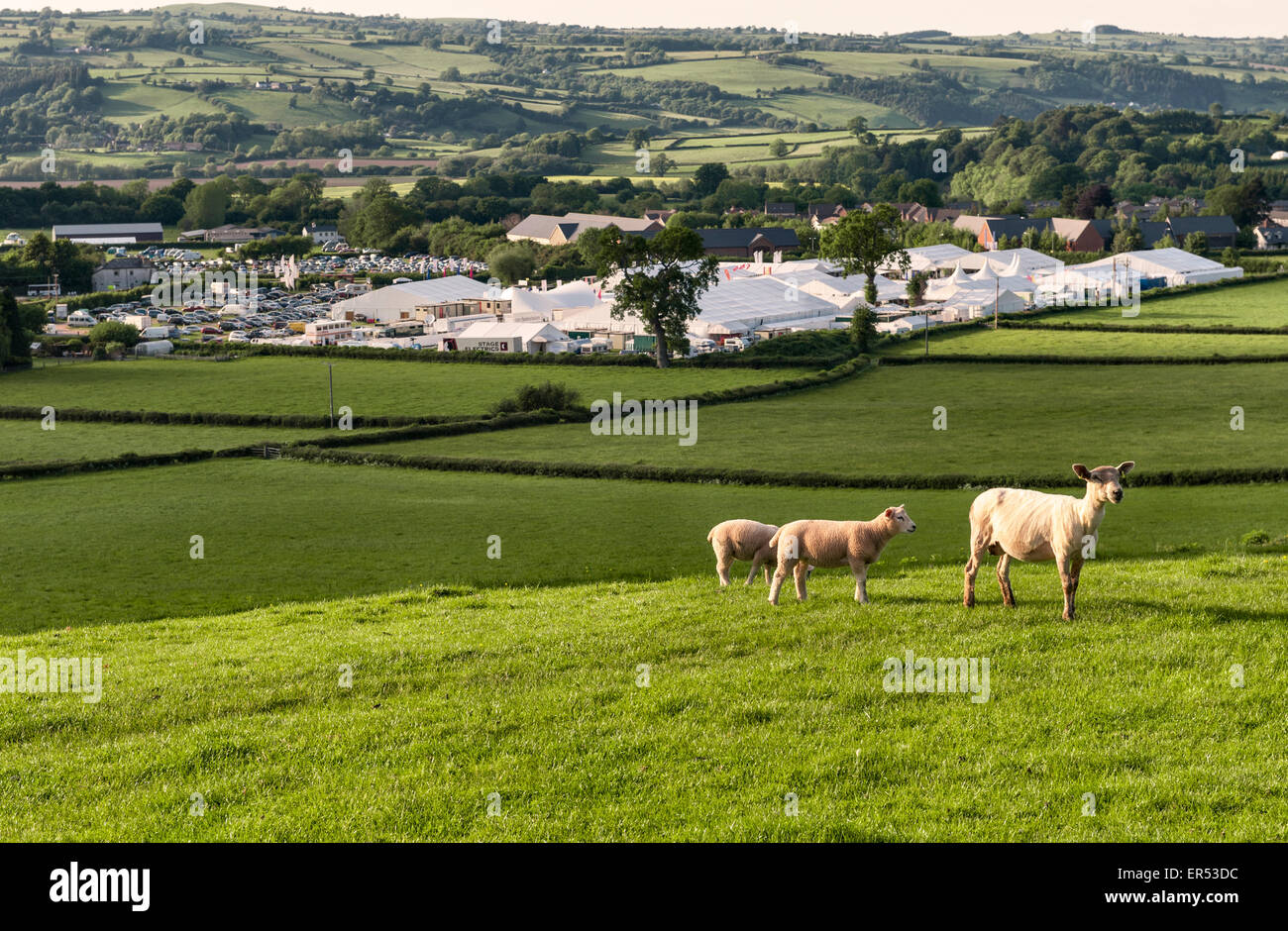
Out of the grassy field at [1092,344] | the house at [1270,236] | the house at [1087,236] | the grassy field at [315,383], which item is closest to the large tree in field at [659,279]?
the grassy field at [315,383]

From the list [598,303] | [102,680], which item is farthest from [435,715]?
[598,303]

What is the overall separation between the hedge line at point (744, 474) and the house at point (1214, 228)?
417ft

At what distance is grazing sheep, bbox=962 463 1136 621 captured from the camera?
18578mm

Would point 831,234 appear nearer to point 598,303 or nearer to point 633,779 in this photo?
point 598,303

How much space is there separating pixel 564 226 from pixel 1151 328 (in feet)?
334

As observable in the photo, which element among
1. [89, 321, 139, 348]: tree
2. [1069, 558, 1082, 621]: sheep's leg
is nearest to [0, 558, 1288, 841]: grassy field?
[1069, 558, 1082, 621]: sheep's leg

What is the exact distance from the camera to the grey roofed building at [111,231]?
18412 centimetres

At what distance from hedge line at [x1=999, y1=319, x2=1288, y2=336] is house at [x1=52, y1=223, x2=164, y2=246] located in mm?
133057

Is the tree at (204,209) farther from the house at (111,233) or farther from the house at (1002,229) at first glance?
the house at (1002,229)

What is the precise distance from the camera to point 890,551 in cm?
3672

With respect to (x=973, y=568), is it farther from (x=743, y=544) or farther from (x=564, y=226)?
(x=564, y=226)

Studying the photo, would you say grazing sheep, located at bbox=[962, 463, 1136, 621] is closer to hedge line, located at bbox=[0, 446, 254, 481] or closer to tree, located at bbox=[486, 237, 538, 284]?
hedge line, located at bbox=[0, 446, 254, 481]

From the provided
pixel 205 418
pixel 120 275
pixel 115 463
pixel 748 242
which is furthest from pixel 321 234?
pixel 115 463
